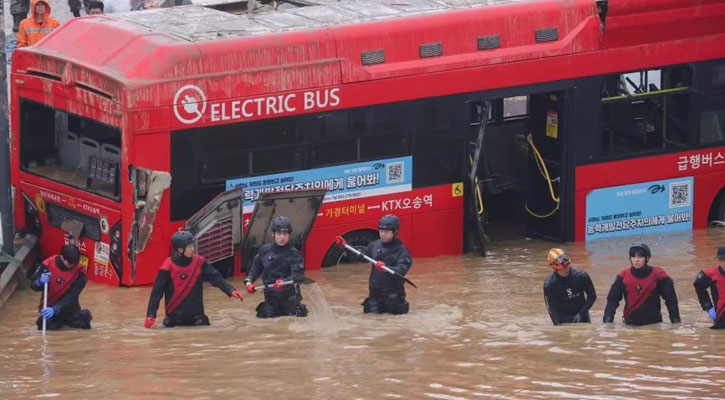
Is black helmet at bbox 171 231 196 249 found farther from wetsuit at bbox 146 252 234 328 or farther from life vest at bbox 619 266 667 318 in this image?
life vest at bbox 619 266 667 318

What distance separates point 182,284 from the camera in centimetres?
1611

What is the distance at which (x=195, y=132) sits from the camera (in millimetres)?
18375

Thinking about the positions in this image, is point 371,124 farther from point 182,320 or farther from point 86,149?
point 182,320

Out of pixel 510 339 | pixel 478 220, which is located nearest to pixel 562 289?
pixel 510 339

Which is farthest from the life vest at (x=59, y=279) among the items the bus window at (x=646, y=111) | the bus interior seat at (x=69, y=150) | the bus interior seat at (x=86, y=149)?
the bus window at (x=646, y=111)

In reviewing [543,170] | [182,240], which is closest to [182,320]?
[182,240]

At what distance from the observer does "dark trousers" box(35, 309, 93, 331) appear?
A: 16344 millimetres

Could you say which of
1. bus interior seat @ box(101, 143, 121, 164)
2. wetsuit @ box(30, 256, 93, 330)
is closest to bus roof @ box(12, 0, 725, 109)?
bus interior seat @ box(101, 143, 121, 164)

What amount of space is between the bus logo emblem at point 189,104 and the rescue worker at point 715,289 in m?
5.24

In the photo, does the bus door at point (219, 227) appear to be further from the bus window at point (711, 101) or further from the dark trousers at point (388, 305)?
the bus window at point (711, 101)

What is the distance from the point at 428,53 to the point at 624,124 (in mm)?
2808

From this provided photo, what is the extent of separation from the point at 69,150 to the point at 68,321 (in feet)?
12.5

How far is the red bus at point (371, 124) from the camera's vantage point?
1834cm

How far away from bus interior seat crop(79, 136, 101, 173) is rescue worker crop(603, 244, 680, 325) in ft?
19.1
